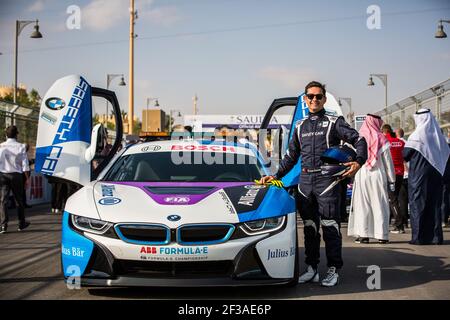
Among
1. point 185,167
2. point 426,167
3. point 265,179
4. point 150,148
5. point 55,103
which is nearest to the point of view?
point 265,179

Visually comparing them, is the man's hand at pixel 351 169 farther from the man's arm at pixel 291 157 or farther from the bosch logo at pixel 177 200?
the bosch logo at pixel 177 200

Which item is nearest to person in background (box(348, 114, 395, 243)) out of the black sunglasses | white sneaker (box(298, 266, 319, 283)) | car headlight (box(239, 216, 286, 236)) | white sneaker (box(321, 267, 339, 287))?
white sneaker (box(298, 266, 319, 283))

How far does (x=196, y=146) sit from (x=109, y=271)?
2176 millimetres

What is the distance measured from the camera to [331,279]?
5969 mm

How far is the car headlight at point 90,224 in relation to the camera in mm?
5113

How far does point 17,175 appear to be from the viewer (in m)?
11.1

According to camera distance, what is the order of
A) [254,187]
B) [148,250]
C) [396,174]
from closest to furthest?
1. [148,250]
2. [254,187]
3. [396,174]

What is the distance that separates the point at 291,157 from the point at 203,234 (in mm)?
1892

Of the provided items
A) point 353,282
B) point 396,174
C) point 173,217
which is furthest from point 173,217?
point 396,174

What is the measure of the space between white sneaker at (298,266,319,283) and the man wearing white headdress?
388 cm

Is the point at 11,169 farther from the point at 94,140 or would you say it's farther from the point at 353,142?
the point at 353,142

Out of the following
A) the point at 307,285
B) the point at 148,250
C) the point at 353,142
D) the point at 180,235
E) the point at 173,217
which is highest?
the point at 353,142

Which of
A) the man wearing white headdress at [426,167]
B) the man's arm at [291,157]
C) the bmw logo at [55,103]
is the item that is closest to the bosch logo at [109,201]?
the man's arm at [291,157]
